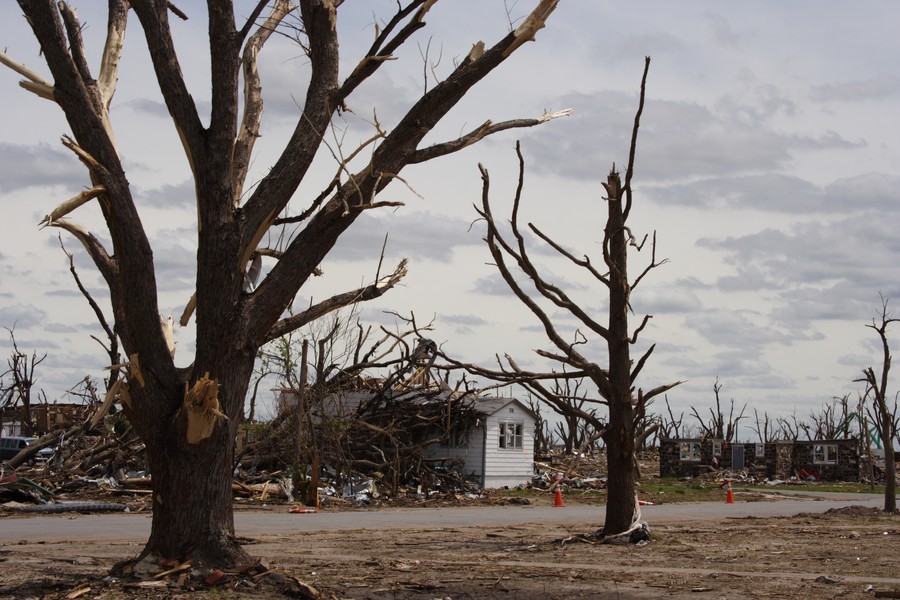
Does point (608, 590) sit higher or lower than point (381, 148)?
lower

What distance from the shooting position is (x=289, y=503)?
25938mm

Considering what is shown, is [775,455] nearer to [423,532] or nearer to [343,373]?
[343,373]

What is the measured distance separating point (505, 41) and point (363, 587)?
513cm

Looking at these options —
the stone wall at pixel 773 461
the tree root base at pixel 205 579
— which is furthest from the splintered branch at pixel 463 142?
the stone wall at pixel 773 461

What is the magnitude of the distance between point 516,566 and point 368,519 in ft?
33.5

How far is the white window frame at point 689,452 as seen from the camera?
49.7m

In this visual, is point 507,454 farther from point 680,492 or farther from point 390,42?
point 390,42

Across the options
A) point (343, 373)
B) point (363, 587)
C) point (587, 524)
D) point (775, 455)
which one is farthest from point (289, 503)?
point (775, 455)

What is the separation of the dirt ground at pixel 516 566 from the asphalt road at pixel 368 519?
1.59 m

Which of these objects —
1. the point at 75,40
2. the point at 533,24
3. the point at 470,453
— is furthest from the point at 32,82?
the point at 470,453

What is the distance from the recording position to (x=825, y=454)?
165 ft

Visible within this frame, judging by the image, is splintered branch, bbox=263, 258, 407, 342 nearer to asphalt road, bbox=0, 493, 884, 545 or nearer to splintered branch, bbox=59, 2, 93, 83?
splintered branch, bbox=59, 2, 93, 83

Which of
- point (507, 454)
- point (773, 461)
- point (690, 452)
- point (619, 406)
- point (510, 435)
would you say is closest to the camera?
point (619, 406)

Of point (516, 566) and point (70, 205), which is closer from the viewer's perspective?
point (70, 205)
